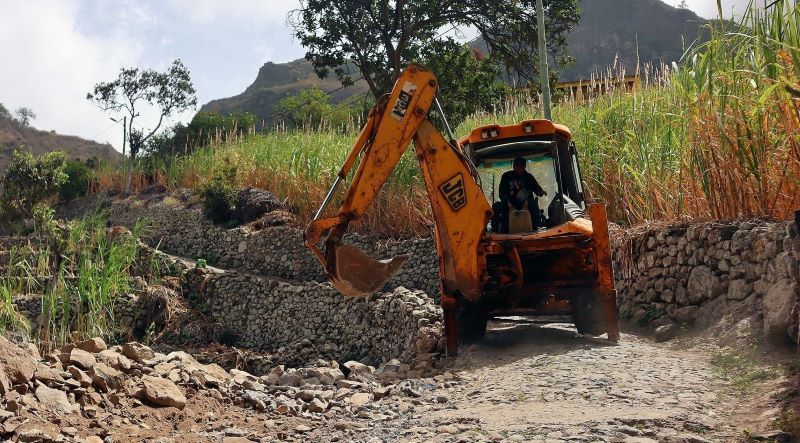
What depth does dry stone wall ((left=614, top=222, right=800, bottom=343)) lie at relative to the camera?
22.3 feet

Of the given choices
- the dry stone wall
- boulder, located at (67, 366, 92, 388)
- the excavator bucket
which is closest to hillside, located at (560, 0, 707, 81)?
the dry stone wall

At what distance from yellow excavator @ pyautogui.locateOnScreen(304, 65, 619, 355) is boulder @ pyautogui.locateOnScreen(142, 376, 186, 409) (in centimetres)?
182

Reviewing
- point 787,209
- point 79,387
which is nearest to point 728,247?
point 787,209

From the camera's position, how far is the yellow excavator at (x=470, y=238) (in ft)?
25.9

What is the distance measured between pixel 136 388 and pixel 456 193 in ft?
11.4

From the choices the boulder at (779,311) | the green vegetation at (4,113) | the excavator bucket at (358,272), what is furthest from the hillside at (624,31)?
the boulder at (779,311)

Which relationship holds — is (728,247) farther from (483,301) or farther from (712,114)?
(483,301)

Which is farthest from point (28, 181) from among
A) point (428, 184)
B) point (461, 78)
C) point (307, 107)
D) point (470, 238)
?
point (470, 238)

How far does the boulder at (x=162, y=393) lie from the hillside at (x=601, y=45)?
258 ft

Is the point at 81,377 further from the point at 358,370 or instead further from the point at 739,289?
the point at 739,289

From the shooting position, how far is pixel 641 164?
1142 centimetres

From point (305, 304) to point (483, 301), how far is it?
795cm

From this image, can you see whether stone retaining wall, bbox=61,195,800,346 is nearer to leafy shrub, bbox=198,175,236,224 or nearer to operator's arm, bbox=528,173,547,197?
leafy shrub, bbox=198,175,236,224

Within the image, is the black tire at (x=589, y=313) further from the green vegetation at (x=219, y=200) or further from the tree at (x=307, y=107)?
the tree at (x=307, y=107)
